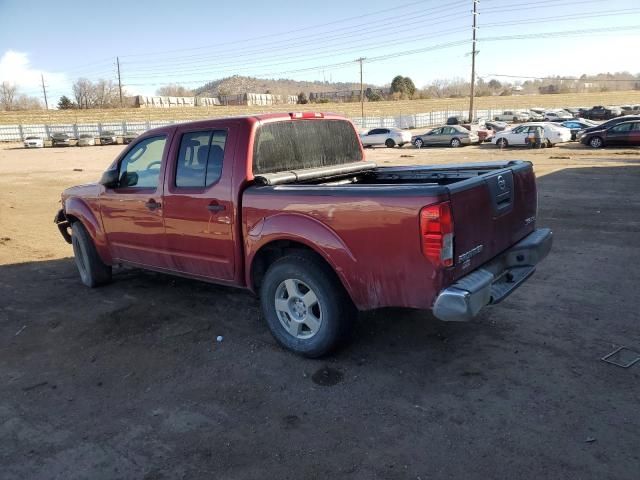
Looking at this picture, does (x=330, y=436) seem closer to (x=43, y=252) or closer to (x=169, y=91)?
(x=43, y=252)

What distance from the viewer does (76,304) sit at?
5719 millimetres

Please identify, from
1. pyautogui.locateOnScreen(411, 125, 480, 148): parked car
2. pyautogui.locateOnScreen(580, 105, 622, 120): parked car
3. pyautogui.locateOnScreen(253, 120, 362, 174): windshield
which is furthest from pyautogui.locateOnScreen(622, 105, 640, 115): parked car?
pyautogui.locateOnScreen(253, 120, 362, 174): windshield

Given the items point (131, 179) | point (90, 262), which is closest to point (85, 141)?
point (90, 262)

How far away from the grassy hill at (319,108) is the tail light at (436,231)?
66634mm

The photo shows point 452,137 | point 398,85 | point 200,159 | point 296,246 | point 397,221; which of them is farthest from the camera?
point 398,85

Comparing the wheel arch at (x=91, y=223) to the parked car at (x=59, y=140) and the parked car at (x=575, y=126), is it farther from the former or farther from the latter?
the parked car at (x=59, y=140)

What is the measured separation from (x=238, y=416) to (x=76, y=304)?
3223 millimetres

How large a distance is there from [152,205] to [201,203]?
0.77 metres

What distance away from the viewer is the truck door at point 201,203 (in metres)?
4.39

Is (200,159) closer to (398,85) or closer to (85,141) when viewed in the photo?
(85,141)

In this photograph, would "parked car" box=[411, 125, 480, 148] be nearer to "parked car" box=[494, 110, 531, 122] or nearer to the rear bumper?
Answer: "parked car" box=[494, 110, 531, 122]

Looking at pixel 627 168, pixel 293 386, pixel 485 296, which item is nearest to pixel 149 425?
pixel 293 386

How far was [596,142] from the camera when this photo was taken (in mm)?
26703

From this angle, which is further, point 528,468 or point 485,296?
point 485,296
